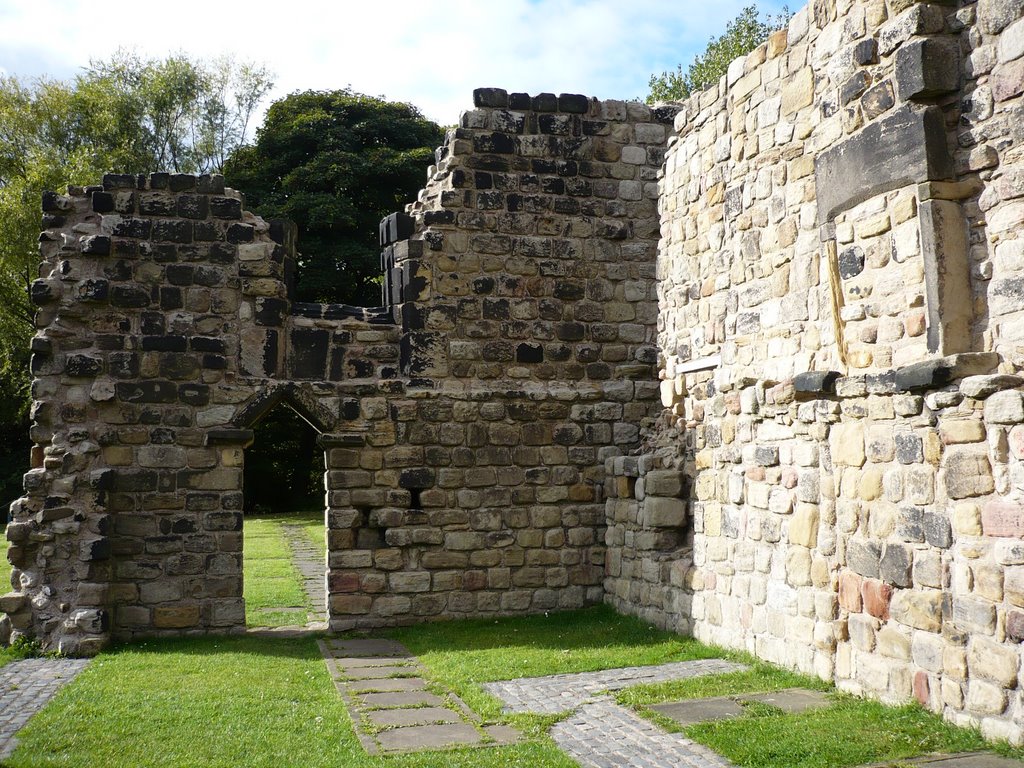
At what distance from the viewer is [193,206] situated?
9.16m

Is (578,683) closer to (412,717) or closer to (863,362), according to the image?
(412,717)

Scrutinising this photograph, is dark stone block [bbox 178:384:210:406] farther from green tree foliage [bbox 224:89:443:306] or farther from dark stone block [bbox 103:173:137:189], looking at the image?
green tree foliage [bbox 224:89:443:306]

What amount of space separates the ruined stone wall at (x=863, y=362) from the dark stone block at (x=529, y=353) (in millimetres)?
1830

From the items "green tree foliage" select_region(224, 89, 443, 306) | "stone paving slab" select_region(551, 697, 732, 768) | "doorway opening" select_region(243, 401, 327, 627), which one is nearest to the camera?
"stone paving slab" select_region(551, 697, 732, 768)

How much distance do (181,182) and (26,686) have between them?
4.64 meters

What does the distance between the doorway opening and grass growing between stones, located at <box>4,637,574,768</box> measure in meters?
2.15

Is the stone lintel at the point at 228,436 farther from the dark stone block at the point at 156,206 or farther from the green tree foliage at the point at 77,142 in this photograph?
the green tree foliage at the point at 77,142

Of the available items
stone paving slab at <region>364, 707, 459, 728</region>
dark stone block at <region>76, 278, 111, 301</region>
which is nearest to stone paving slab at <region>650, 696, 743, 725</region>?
stone paving slab at <region>364, 707, 459, 728</region>

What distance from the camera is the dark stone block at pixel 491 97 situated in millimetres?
9789

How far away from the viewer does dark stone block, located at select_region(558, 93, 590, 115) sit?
9.99 metres

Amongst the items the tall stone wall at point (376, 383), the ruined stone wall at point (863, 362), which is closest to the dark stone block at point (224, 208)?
the tall stone wall at point (376, 383)

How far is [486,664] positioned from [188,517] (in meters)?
3.30

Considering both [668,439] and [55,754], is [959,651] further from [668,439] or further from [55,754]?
[55,754]

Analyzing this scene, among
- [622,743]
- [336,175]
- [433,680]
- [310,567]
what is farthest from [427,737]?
[336,175]
